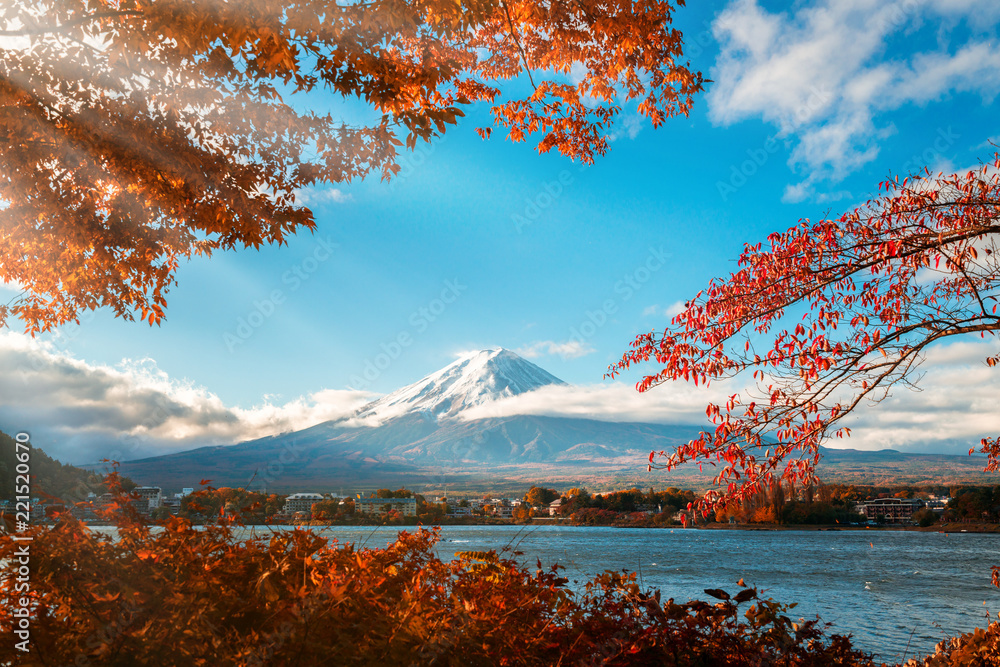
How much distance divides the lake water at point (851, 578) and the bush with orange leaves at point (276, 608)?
0.56m

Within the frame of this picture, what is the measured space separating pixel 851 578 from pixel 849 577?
2.92 feet

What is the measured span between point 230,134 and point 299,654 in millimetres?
4484

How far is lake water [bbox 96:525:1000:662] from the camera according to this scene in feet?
65.6

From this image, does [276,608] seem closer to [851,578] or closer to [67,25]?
[67,25]

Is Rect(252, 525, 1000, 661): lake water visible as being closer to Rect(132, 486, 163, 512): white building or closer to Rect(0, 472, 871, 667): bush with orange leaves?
Rect(0, 472, 871, 667): bush with orange leaves

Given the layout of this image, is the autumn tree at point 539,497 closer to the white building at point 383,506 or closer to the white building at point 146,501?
the white building at point 383,506

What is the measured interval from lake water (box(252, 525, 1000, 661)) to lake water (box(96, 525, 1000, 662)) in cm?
7

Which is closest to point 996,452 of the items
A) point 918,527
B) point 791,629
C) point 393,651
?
point 791,629

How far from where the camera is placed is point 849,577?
1695 inches

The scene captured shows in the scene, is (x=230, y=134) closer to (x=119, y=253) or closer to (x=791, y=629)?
(x=119, y=253)

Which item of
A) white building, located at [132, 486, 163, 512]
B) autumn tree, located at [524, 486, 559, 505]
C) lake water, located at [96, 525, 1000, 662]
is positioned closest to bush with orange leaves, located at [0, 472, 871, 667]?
white building, located at [132, 486, 163, 512]

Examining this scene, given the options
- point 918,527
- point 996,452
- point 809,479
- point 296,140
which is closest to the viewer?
point 809,479

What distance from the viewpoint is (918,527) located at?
10888 cm

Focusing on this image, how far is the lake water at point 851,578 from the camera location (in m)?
20.6
